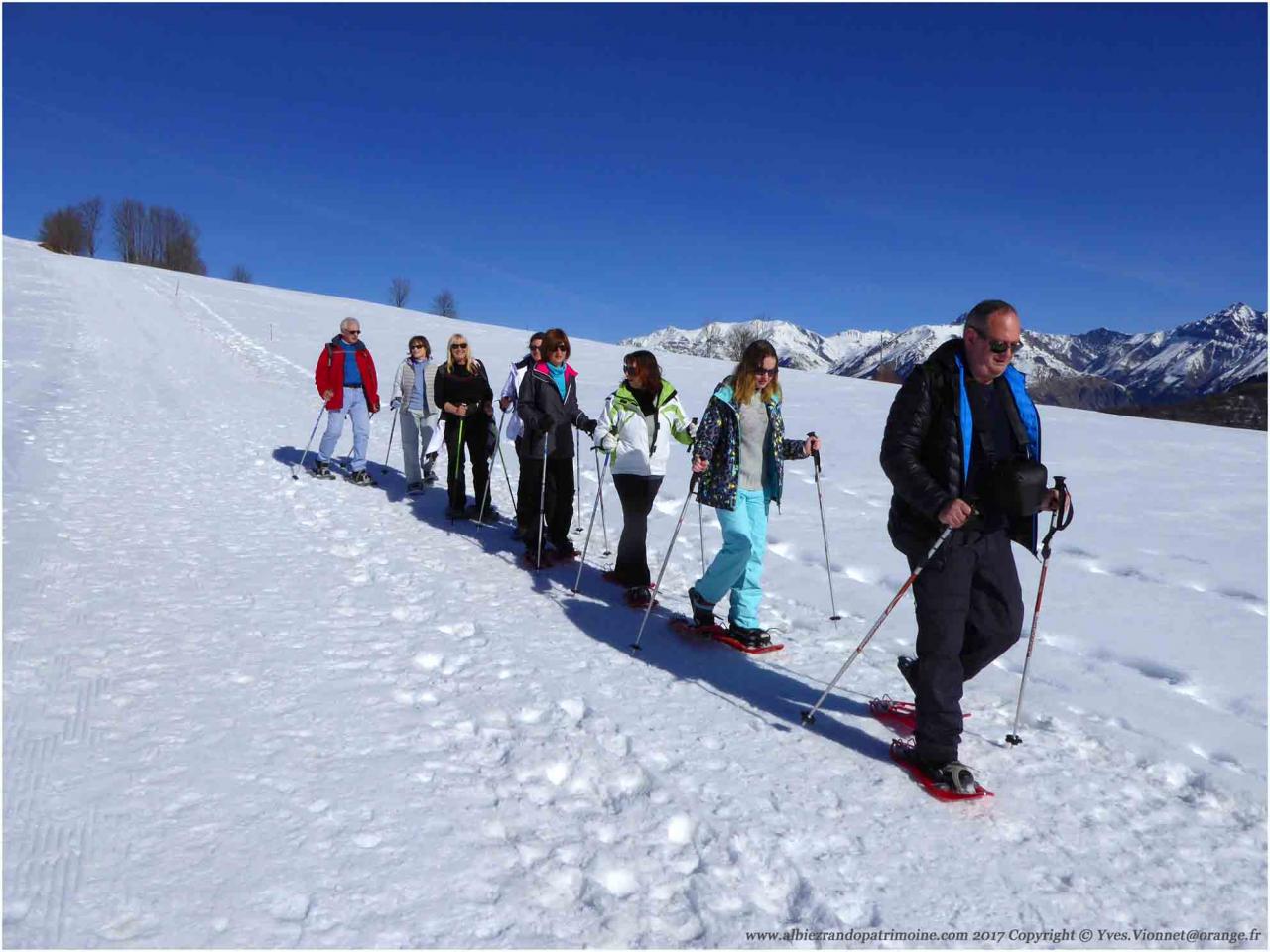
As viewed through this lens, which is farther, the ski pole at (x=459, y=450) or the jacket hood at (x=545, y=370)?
the ski pole at (x=459, y=450)

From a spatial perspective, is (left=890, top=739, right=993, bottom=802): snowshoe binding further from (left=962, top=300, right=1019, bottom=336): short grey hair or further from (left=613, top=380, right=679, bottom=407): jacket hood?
(left=613, top=380, right=679, bottom=407): jacket hood

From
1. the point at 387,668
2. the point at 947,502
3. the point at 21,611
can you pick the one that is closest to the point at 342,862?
the point at 387,668

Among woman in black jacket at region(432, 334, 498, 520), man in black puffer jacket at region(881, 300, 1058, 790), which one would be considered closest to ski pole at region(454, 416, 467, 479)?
woman in black jacket at region(432, 334, 498, 520)

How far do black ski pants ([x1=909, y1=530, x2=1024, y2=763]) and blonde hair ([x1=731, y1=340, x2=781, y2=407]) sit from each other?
1.85m

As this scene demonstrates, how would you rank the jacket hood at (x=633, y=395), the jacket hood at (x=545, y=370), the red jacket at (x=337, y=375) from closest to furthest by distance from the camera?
the jacket hood at (x=633, y=395) < the jacket hood at (x=545, y=370) < the red jacket at (x=337, y=375)

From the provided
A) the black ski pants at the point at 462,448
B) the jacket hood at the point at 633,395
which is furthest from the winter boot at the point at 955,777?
the black ski pants at the point at 462,448

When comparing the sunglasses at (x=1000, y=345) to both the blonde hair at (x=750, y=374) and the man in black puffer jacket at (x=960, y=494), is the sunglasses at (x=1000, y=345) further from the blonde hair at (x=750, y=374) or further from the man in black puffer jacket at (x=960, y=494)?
the blonde hair at (x=750, y=374)

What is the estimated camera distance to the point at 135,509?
748cm

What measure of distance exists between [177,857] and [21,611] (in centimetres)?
302

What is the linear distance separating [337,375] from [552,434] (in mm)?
4145

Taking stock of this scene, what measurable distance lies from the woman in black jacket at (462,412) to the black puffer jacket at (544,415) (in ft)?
4.77

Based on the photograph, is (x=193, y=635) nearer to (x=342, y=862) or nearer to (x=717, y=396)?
(x=342, y=862)

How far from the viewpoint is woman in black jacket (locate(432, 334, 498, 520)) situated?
28.5ft

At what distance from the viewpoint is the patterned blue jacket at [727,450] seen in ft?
17.6
